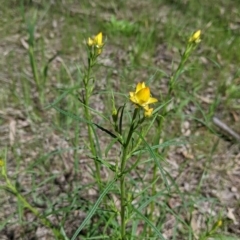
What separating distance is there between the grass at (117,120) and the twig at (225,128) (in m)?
0.03

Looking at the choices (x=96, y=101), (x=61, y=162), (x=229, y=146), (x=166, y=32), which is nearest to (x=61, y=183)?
(x=61, y=162)

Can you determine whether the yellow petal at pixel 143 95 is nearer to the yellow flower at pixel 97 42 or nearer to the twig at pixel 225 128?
the yellow flower at pixel 97 42

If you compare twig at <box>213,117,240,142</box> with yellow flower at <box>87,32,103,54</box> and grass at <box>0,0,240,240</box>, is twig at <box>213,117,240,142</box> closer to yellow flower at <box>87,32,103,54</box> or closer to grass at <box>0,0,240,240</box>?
grass at <box>0,0,240,240</box>

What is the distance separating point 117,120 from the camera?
175cm

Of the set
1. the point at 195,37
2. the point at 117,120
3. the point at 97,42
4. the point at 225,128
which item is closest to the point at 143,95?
the point at 97,42

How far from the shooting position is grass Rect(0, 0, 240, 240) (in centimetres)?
201

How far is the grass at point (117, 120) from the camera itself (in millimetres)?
2008

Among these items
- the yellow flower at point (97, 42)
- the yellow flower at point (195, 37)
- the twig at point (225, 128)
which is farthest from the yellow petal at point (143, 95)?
the twig at point (225, 128)

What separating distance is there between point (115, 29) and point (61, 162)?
1.36m

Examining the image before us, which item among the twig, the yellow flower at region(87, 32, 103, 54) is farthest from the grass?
the yellow flower at region(87, 32, 103, 54)

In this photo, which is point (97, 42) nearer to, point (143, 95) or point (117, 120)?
point (143, 95)

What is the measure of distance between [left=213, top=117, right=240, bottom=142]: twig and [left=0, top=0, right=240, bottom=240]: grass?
34 millimetres

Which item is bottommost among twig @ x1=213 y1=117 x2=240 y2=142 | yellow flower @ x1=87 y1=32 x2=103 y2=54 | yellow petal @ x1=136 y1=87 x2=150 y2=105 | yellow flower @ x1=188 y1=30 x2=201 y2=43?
twig @ x1=213 y1=117 x2=240 y2=142

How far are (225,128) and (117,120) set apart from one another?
108cm
